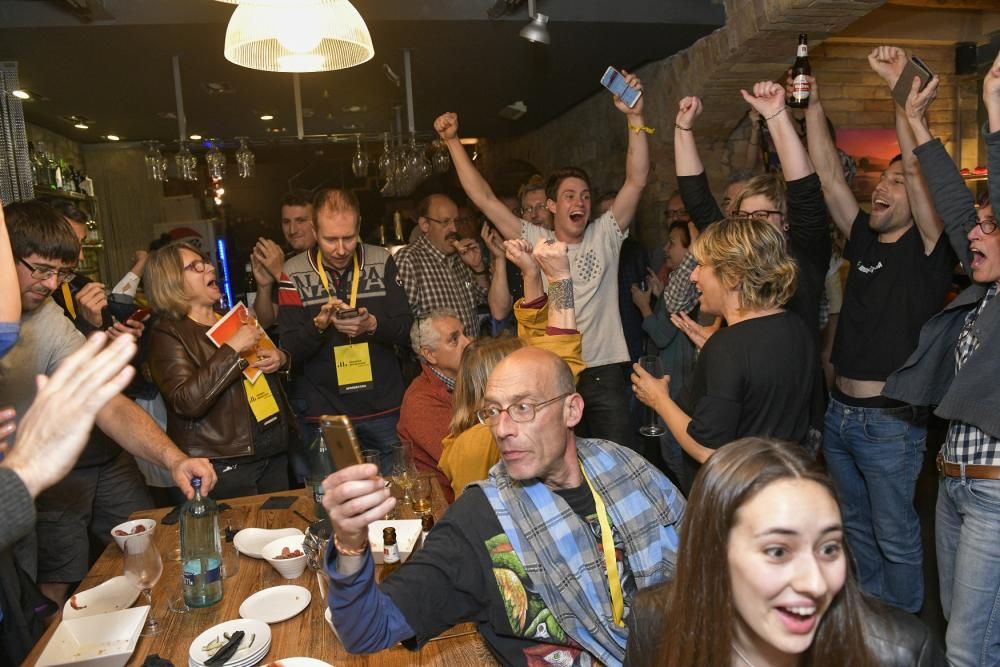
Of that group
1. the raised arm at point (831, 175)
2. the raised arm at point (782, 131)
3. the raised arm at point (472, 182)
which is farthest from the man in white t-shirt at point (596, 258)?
the raised arm at point (831, 175)

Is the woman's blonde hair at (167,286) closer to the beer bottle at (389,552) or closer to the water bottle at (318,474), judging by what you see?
the water bottle at (318,474)

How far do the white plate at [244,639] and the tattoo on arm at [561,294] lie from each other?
1.26 metres

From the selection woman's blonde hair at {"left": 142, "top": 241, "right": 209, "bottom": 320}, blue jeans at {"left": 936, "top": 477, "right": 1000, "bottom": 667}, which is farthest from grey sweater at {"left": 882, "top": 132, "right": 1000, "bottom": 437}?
woman's blonde hair at {"left": 142, "top": 241, "right": 209, "bottom": 320}

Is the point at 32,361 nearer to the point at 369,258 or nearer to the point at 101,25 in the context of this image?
the point at 369,258

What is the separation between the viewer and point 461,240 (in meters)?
4.52

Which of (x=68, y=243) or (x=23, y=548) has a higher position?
(x=68, y=243)

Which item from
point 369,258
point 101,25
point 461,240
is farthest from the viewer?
point 461,240

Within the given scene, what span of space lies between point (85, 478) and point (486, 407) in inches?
78.2

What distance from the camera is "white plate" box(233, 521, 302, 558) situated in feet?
7.00

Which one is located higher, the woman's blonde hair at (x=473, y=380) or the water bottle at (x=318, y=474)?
the woman's blonde hair at (x=473, y=380)

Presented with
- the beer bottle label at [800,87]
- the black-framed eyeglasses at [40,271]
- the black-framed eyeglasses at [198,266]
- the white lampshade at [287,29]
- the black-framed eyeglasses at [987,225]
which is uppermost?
the white lampshade at [287,29]

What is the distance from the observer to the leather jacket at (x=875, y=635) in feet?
4.05

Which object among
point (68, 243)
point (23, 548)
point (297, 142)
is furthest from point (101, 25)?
point (23, 548)

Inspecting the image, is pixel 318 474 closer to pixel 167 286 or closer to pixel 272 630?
pixel 272 630
